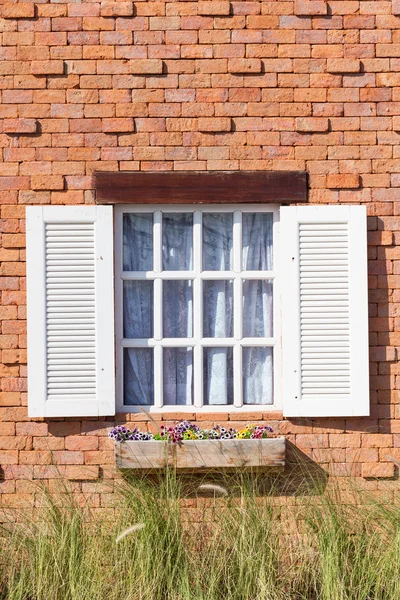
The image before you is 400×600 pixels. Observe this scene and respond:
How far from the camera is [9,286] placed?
6.17 metres

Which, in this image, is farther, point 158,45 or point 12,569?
point 158,45

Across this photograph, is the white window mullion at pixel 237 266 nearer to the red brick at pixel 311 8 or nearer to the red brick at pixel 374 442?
the red brick at pixel 374 442

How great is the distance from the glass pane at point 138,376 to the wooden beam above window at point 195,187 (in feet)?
3.45

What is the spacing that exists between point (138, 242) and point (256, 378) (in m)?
1.25

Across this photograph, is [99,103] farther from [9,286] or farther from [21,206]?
[9,286]

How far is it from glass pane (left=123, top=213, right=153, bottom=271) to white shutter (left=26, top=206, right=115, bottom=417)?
0.64 feet

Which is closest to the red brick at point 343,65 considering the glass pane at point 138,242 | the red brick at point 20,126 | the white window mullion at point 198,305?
the white window mullion at point 198,305

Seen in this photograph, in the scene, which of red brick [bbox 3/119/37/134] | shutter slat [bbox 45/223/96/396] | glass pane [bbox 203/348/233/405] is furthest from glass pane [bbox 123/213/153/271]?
red brick [bbox 3/119/37/134]

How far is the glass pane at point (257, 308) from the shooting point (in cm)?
631

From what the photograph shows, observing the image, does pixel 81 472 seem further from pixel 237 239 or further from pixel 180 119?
pixel 180 119

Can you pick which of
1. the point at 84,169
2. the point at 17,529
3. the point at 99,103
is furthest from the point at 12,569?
the point at 99,103

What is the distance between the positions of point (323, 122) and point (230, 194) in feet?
2.69

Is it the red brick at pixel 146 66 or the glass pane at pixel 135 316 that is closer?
the red brick at pixel 146 66

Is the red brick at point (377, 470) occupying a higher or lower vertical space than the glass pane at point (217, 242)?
lower
